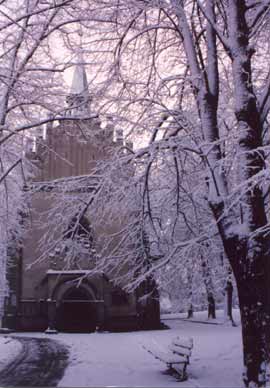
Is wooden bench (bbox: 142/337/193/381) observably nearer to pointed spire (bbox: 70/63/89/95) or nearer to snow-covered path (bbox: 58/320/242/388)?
snow-covered path (bbox: 58/320/242/388)

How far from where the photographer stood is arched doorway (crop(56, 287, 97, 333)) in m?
30.0

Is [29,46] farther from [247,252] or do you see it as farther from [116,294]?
[116,294]

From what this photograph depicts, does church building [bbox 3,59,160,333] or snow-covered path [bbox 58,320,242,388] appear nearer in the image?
snow-covered path [bbox 58,320,242,388]

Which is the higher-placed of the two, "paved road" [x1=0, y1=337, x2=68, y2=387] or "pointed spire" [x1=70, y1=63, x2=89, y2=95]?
"pointed spire" [x1=70, y1=63, x2=89, y2=95]

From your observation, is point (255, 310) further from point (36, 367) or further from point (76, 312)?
point (76, 312)

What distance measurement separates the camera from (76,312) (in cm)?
3128

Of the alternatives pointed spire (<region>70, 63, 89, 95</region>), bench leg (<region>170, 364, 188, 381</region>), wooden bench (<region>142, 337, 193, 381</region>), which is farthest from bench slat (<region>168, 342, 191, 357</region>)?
pointed spire (<region>70, 63, 89, 95</region>)

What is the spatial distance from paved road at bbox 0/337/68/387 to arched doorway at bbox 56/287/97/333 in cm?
994

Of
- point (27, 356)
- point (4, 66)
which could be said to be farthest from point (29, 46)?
point (27, 356)

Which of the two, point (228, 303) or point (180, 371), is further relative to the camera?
point (228, 303)

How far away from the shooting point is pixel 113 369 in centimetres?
1211

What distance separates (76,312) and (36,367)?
17.3m

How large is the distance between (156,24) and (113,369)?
7.61 metres

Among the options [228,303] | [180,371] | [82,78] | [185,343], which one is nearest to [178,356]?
[185,343]
